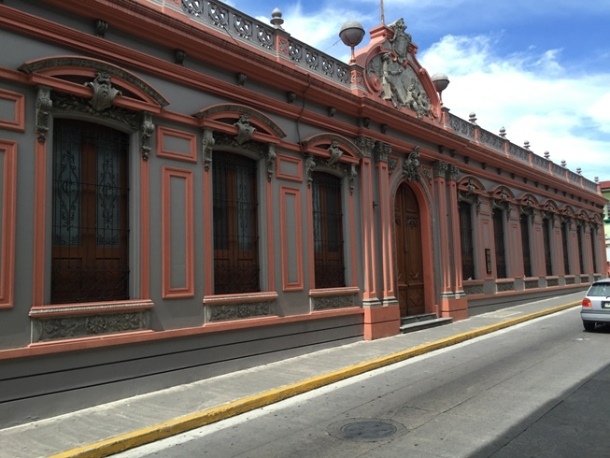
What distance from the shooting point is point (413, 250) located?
1494 centimetres

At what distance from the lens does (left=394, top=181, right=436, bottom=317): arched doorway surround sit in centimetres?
1432

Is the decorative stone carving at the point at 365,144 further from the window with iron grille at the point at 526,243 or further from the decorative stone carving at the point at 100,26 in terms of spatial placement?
the window with iron grille at the point at 526,243

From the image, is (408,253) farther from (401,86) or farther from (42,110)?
(42,110)

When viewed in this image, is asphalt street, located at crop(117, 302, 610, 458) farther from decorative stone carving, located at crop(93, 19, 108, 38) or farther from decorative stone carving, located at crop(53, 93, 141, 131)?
decorative stone carving, located at crop(93, 19, 108, 38)

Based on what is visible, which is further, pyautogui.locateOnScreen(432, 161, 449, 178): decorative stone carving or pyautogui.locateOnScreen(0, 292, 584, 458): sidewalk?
pyautogui.locateOnScreen(432, 161, 449, 178): decorative stone carving

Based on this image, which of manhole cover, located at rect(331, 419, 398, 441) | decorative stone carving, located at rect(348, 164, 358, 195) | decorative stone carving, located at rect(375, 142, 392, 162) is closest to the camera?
manhole cover, located at rect(331, 419, 398, 441)

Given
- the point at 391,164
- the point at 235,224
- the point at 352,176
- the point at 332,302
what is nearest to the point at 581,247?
the point at 391,164

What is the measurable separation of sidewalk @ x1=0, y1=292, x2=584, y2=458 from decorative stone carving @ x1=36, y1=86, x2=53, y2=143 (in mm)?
3741

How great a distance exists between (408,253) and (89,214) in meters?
9.19

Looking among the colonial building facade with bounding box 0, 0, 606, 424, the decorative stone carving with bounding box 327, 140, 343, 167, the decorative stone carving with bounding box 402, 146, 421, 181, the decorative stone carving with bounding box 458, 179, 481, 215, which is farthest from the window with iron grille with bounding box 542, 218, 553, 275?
the decorative stone carving with bounding box 327, 140, 343, 167

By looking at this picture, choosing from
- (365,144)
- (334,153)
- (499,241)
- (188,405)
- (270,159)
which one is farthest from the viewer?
(499,241)

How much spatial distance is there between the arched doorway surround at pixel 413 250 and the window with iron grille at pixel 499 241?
17.3ft

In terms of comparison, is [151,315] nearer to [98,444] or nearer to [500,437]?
[98,444]

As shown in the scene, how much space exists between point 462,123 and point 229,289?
37.9 ft
